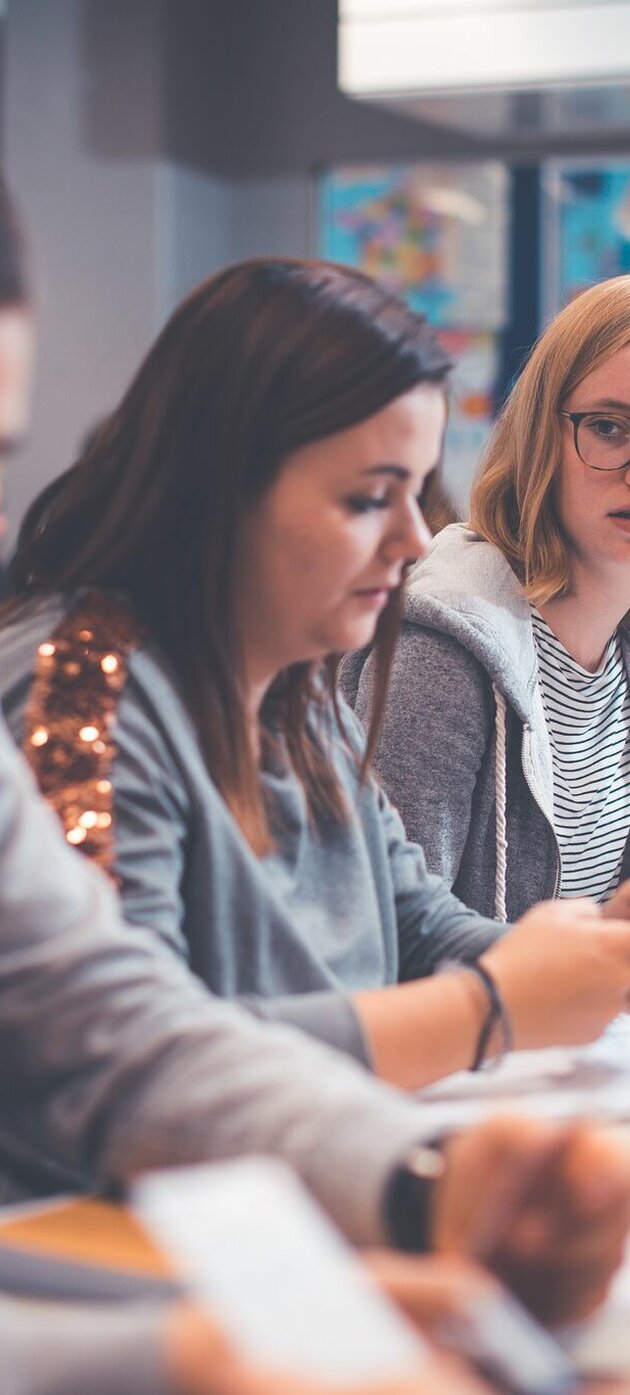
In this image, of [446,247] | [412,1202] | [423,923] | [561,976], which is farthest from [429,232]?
[412,1202]

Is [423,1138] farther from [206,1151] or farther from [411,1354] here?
[411,1354]

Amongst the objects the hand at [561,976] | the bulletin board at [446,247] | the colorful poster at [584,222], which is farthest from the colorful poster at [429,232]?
the hand at [561,976]

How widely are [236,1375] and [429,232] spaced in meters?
4.89

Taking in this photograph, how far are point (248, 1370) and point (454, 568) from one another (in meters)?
1.56

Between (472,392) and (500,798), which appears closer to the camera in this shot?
(500,798)

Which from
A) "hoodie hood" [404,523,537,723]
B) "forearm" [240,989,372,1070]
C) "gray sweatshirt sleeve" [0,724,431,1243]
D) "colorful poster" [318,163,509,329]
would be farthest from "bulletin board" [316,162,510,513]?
"gray sweatshirt sleeve" [0,724,431,1243]

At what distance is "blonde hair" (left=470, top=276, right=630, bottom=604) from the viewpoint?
210 cm

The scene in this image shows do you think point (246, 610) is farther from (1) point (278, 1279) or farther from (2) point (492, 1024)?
(1) point (278, 1279)

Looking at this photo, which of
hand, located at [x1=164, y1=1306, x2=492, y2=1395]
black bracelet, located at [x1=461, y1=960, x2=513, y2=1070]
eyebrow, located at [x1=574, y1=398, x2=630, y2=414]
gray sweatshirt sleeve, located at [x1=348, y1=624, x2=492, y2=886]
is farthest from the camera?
eyebrow, located at [x1=574, y1=398, x2=630, y2=414]

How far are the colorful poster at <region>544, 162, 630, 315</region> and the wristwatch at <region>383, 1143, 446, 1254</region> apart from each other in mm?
4392

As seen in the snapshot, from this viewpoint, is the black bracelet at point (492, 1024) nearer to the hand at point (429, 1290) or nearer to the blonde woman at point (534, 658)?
the hand at point (429, 1290)

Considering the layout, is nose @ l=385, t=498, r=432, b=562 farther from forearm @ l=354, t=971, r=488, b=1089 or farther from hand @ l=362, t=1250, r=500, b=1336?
hand @ l=362, t=1250, r=500, b=1336

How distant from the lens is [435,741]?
77.5 inches

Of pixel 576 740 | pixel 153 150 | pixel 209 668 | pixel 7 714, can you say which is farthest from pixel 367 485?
pixel 153 150
